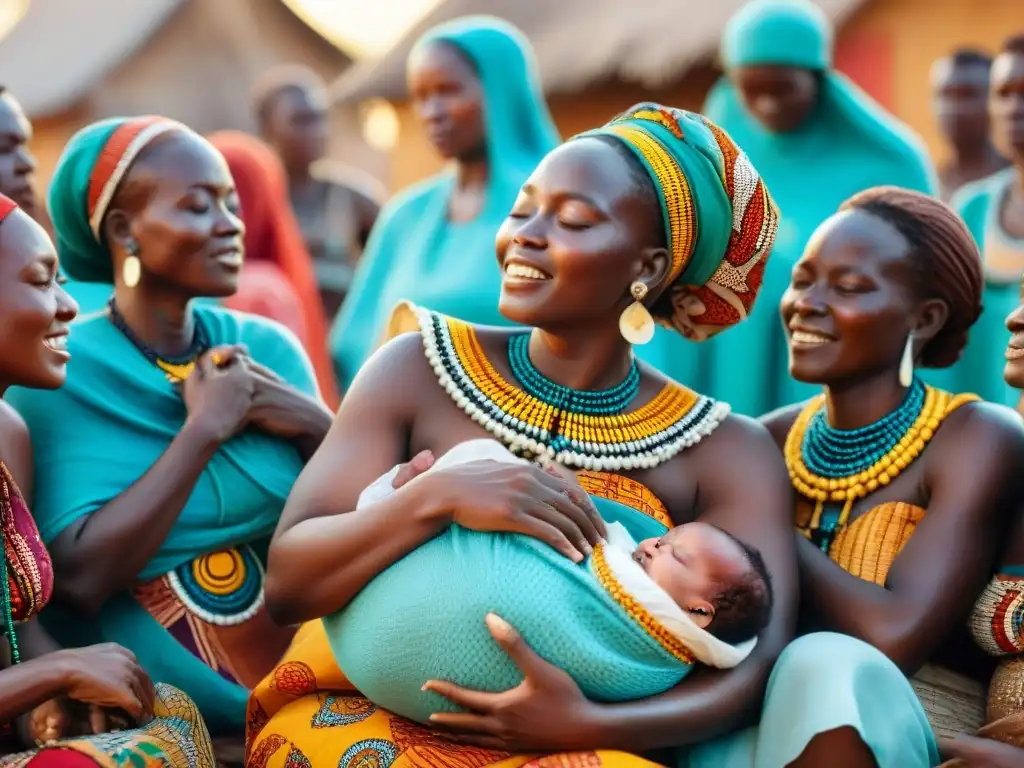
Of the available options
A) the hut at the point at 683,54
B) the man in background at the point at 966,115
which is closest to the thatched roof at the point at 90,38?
the hut at the point at 683,54

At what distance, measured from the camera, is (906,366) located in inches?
151

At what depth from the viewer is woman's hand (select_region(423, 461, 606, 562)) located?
3088 mm

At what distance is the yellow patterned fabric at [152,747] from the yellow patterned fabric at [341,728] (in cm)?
15

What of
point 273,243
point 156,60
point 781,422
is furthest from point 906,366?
point 156,60

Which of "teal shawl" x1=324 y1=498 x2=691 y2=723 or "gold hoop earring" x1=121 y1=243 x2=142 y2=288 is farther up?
"gold hoop earring" x1=121 y1=243 x2=142 y2=288

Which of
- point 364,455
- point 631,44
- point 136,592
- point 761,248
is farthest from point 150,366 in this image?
point 631,44

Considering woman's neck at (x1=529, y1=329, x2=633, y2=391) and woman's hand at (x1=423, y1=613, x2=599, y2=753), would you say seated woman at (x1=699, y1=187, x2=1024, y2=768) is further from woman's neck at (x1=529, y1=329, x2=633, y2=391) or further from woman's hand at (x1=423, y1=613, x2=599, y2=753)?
woman's neck at (x1=529, y1=329, x2=633, y2=391)

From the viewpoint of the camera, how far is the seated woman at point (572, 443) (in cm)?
312

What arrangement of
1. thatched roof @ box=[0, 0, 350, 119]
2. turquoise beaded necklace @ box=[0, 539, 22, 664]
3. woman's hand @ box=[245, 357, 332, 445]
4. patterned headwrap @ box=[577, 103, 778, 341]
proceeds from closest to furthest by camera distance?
turquoise beaded necklace @ box=[0, 539, 22, 664], patterned headwrap @ box=[577, 103, 778, 341], woman's hand @ box=[245, 357, 332, 445], thatched roof @ box=[0, 0, 350, 119]

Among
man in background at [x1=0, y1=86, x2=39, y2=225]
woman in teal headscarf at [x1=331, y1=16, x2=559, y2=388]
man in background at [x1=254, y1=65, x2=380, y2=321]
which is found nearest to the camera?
man in background at [x1=0, y1=86, x2=39, y2=225]

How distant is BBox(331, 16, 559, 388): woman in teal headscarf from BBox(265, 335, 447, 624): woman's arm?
110 inches

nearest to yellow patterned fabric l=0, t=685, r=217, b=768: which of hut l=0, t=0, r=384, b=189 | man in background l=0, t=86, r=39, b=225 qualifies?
man in background l=0, t=86, r=39, b=225

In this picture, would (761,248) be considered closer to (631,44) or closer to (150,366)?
(150,366)

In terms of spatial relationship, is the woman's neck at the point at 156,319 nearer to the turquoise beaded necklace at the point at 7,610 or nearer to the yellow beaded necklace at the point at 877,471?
the turquoise beaded necklace at the point at 7,610
